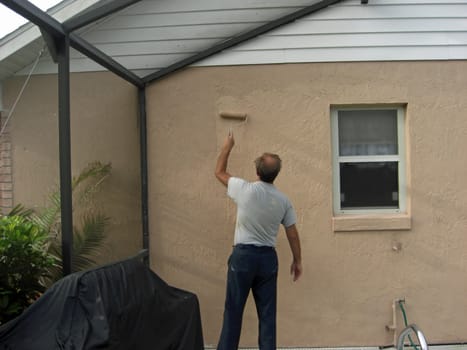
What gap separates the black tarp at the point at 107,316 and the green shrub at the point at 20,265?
1.05 feet

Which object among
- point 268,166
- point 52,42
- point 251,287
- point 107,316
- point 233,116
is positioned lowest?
point 251,287

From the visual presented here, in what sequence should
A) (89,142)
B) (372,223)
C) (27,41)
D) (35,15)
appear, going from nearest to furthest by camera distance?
(35,15) → (27,41) → (89,142) → (372,223)

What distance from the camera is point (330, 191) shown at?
4.50 metres

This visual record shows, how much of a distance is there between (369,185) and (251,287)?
5.56 feet

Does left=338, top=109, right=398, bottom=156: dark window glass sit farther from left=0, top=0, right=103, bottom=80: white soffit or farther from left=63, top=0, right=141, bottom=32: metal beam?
left=0, top=0, right=103, bottom=80: white soffit

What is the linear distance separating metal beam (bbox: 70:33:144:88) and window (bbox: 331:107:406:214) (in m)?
1.96

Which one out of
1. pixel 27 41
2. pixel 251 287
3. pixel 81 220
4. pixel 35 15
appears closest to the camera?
pixel 35 15

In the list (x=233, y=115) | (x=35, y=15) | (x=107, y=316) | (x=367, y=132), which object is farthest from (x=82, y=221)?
(x=367, y=132)

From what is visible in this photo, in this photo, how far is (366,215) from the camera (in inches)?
178

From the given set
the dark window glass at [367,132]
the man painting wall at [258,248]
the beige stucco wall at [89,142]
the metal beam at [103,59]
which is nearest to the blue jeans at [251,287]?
the man painting wall at [258,248]

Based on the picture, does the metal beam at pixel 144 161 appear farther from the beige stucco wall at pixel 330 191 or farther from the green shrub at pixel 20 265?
the green shrub at pixel 20 265

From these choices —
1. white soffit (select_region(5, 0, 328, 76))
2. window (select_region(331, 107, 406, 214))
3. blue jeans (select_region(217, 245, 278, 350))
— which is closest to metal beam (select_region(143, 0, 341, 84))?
white soffit (select_region(5, 0, 328, 76))

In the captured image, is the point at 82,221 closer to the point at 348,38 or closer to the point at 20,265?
the point at 20,265

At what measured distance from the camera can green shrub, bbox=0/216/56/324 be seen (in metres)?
2.84
